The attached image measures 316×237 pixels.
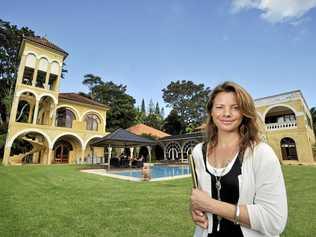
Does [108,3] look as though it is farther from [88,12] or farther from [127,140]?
[127,140]

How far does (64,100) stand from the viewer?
22281 millimetres

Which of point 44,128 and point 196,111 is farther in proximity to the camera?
point 196,111

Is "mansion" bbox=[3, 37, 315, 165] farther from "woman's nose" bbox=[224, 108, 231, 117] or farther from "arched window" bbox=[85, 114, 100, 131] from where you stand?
"woman's nose" bbox=[224, 108, 231, 117]

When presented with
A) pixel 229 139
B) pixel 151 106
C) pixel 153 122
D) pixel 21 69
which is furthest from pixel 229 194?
pixel 151 106

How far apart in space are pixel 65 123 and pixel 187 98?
21333 mm

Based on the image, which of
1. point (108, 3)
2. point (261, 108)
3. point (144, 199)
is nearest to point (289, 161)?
point (261, 108)

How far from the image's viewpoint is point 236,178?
1003 millimetres

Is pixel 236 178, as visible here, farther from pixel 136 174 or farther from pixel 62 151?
pixel 62 151

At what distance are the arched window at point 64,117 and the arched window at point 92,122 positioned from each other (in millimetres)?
1878

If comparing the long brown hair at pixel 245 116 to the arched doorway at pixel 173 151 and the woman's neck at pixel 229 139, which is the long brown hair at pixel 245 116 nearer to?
the woman's neck at pixel 229 139

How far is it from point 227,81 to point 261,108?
21.2 metres

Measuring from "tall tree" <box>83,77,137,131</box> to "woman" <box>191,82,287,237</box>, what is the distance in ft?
104

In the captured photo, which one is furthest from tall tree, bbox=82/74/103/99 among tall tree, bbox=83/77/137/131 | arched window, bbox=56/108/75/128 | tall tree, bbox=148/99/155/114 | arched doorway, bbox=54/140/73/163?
tall tree, bbox=148/99/155/114

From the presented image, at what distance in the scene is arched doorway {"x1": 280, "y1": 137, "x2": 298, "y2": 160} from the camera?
707 inches
